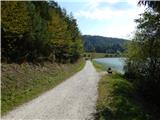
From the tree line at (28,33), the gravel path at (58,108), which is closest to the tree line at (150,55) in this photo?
the gravel path at (58,108)

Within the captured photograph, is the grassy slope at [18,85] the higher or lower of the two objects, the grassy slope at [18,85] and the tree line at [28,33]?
the lower

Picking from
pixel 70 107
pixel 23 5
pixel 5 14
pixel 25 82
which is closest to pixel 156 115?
pixel 70 107

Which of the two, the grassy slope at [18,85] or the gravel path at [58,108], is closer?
the gravel path at [58,108]

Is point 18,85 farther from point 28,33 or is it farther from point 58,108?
point 28,33

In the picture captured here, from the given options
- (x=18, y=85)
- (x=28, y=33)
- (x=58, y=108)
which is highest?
(x=28, y=33)

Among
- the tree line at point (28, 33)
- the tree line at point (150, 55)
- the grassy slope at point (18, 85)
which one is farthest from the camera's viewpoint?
the tree line at point (28, 33)

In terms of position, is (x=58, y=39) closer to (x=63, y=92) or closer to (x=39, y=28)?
(x=39, y=28)

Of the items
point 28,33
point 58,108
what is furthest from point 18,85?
point 28,33

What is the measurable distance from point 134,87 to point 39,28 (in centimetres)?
1696

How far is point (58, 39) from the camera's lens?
202 feet

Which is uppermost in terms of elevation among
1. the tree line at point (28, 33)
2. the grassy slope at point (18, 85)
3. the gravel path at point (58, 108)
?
the tree line at point (28, 33)

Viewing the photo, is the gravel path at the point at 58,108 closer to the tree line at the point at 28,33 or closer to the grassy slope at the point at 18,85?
the grassy slope at the point at 18,85

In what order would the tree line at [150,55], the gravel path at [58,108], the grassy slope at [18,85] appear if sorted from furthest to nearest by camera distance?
the tree line at [150,55]
the grassy slope at [18,85]
the gravel path at [58,108]

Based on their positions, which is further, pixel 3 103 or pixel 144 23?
Answer: pixel 144 23
